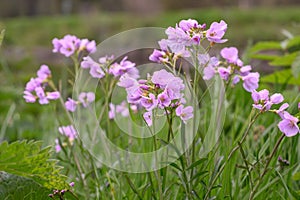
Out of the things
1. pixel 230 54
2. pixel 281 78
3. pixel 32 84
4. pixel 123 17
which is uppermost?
pixel 230 54

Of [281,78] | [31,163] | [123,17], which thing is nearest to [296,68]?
[281,78]

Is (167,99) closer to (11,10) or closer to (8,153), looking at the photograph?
(8,153)

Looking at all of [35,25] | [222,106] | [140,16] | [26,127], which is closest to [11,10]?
[35,25]

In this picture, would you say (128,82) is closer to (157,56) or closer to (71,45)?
(157,56)

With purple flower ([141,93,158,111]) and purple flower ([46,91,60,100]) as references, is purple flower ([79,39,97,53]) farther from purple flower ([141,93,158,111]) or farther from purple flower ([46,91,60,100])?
purple flower ([141,93,158,111])

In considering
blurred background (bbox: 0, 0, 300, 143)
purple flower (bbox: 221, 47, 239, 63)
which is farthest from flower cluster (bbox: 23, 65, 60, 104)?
blurred background (bbox: 0, 0, 300, 143)

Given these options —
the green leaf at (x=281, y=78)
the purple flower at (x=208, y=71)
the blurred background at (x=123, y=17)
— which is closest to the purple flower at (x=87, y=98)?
the purple flower at (x=208, y=71)

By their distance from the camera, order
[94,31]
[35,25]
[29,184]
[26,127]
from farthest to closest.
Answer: [35,25]
[94,31]
[26,127]
[29,184]

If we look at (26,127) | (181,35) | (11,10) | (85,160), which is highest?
(181,35)
